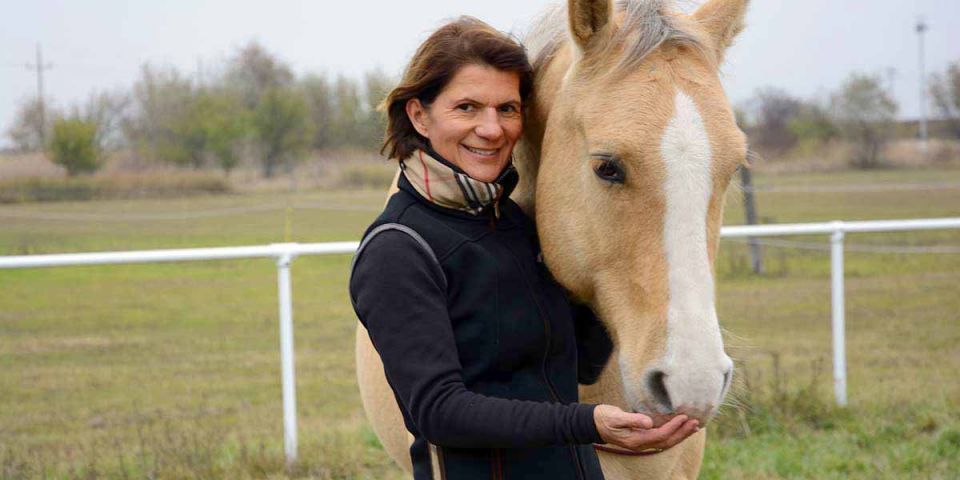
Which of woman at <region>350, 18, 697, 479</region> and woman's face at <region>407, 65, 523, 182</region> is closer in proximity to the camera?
woman at <region>350, 18, 697, 479</region>

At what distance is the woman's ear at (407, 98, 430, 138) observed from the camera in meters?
2.02

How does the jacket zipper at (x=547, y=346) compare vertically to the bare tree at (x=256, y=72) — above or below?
below

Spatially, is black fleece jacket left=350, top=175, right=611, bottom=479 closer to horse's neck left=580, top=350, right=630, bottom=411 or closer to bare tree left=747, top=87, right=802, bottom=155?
horse's neck left=580, top=350, right=630, bottom=411

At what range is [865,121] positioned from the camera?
33.4 metres

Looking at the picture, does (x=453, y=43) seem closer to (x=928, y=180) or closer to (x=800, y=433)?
(x=800, y=433)

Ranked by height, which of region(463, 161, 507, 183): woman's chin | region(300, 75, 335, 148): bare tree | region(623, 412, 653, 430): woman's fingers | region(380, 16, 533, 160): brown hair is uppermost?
region(300, 75, 335, 148): bare tree

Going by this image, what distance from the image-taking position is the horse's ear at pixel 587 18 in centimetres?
198

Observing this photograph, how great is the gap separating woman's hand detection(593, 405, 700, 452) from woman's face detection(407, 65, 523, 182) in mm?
574

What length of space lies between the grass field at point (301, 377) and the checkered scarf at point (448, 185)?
2.31 ft

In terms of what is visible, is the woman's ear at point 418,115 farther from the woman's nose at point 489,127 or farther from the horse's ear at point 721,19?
the horse's ear at point 721,19

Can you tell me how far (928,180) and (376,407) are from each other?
2866 cm

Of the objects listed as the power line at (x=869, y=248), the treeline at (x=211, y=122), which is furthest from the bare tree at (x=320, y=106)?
the power line at (x=869, y=248)

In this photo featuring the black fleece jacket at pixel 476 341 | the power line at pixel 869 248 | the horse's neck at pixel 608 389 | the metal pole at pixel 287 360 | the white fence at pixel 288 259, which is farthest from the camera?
the power line at pixel 869 248

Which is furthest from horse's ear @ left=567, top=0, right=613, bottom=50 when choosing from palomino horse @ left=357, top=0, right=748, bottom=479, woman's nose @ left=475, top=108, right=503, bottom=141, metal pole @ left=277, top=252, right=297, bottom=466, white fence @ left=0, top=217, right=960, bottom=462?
metal pole @ left=277, top=252, right=297, bottom=466
